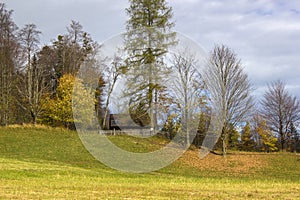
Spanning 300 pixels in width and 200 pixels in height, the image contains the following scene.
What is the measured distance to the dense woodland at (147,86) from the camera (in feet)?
50.1

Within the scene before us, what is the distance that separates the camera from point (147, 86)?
14.6 meters

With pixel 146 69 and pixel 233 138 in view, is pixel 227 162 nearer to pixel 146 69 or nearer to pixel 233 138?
pixel 233 138

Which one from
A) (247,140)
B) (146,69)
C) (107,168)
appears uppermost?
(146,69)

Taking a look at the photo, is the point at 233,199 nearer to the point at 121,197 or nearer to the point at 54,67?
the point at 121,197

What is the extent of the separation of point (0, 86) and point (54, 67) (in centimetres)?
972

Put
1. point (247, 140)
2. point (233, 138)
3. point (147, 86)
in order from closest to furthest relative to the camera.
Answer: point (147, 86)
point (233, 138)
point (247, 140)

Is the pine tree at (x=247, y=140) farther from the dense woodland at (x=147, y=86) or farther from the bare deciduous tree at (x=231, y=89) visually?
the bare deciduous tree at (x=231, y=89)

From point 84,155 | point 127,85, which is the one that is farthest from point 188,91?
point 84,155

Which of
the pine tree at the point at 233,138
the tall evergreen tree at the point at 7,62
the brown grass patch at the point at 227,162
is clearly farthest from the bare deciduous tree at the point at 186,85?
the tall evergreen tree at the point at 7,62

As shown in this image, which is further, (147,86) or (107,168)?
(107,168)

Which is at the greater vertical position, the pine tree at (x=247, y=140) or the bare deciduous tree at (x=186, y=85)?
the bare deciduous tree at (x=186, y=85)

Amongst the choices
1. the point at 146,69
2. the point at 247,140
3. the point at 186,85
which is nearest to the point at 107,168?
the point at 186,85

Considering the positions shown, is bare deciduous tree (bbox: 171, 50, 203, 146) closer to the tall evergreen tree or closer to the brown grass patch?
the brown grass patch

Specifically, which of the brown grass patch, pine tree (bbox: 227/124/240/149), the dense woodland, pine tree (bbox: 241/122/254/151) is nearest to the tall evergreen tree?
the dense woodland
